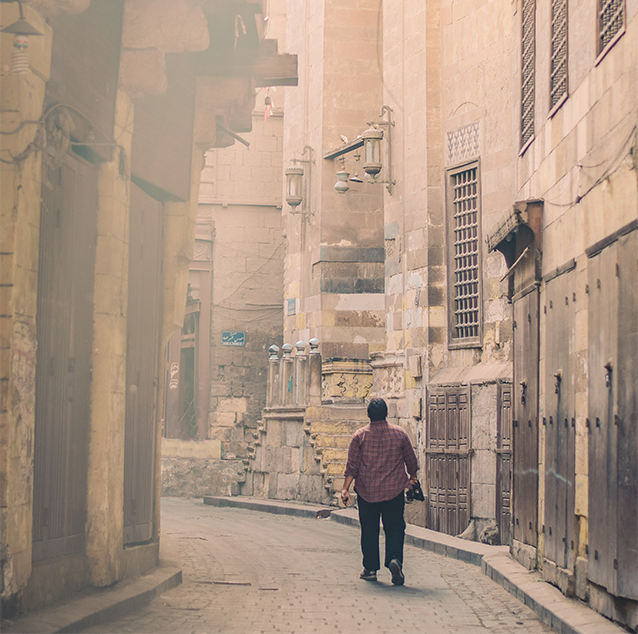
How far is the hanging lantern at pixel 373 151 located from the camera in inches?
685

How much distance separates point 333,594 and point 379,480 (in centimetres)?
114

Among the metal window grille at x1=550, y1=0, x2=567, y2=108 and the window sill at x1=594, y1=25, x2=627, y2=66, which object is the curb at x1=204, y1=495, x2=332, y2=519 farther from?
the window sill at x1=594, y1=25, x2=627, y2=66

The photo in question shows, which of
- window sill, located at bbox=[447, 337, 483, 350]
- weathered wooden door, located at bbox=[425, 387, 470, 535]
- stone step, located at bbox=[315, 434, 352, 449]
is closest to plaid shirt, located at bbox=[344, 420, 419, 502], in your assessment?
weathered wooden door, located at bbox=[425, 387, 470, 535]

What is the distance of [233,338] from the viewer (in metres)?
26.7

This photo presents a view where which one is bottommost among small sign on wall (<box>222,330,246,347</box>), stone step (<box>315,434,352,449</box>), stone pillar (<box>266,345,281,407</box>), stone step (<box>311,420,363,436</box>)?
stone step (<box>315,434,352,449</box>)

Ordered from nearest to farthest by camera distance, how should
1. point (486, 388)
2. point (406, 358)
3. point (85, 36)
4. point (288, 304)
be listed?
point (85, 36), point (486, 388), point (406, 358), point (288, 304)

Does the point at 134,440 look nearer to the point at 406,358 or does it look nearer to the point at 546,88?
the point at 546,88

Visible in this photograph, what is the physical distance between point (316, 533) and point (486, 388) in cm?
297

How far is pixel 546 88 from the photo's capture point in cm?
938

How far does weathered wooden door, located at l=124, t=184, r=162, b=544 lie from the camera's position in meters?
8.74

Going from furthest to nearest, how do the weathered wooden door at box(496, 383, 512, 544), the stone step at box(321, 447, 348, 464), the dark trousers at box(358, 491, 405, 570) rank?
the stone step at box(321, 447, 348, 464) < the weathered wooden door at box(496, 383, 512, 544) < the dark trousers at box(358, 491, 405, 570)

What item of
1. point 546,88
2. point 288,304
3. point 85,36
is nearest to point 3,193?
point 85,36

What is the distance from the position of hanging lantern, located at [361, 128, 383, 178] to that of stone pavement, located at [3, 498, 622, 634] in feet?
21.5

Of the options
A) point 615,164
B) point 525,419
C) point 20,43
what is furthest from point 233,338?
point 20,43
